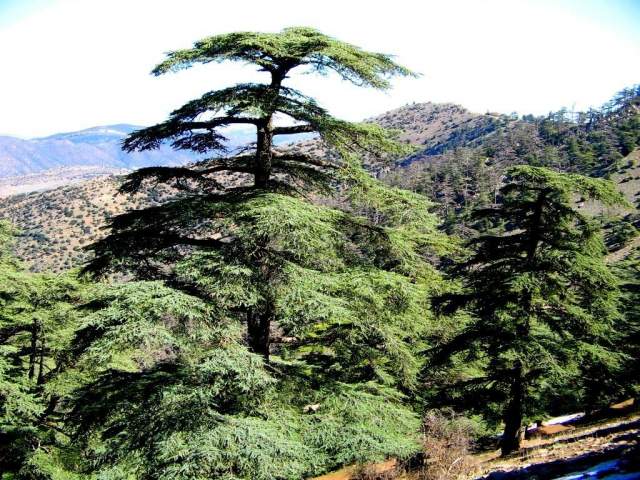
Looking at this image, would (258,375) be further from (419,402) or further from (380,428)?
(419,402)

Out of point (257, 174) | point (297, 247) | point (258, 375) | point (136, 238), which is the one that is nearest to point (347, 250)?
point (297, 247)

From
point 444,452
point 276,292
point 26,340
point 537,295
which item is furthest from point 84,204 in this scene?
point 276,292

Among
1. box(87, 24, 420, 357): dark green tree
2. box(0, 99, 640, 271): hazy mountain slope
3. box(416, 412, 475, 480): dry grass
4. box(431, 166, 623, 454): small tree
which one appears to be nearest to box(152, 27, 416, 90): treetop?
box(87, 24, 420, 357): dark green tree

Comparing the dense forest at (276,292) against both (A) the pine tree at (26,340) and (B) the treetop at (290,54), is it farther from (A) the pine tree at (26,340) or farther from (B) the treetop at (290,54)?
(A) the pine tree at (26,340)

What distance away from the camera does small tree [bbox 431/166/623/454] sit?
13.7 metres

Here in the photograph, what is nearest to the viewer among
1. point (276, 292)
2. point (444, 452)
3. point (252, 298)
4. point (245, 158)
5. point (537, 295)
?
point (252, 298)

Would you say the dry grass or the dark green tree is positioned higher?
the dark green tree

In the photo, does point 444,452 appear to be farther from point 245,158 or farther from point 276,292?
point 245,158

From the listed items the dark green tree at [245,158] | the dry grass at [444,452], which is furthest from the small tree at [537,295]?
the dark green tree at [245,158]

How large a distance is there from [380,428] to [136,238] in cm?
582

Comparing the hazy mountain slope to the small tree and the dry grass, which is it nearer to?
the small tree

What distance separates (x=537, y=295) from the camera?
561 inches

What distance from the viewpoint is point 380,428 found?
8.62 m

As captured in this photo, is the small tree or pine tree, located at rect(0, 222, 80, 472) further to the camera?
pine tree, located at rect(0, 222, 80, 472)
